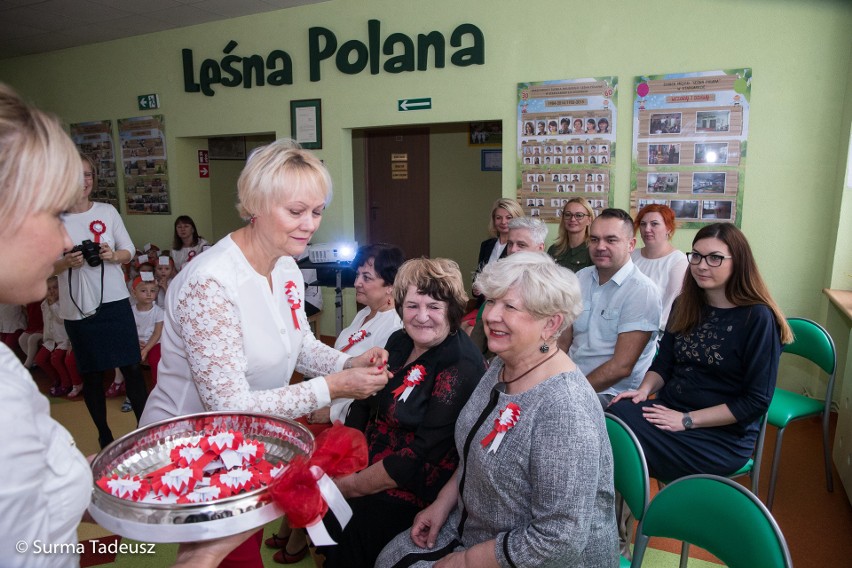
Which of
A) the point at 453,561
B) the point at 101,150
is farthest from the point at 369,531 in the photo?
the point at 101,150

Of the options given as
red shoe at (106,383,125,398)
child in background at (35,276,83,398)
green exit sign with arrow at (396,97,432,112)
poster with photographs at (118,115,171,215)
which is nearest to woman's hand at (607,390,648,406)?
green exit sign with arrow at (396,97,432,112)

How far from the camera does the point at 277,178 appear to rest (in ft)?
4.77

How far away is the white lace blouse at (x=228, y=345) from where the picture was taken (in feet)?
4.52

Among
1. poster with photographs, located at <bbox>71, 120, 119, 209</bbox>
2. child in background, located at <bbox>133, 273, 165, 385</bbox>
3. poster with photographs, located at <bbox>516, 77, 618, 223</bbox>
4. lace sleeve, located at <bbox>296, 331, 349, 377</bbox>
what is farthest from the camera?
poster with photographs, located at <bbox>71, 120, 119, 209</bbox>

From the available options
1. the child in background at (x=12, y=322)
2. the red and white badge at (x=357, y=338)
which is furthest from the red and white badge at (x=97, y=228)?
the child in background at (x=12, y=322)

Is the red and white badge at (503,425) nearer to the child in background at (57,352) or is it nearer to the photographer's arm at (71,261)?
the photographer's arm at (71,261)

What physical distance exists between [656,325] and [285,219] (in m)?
1.81

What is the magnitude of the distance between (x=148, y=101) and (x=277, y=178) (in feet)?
18.8

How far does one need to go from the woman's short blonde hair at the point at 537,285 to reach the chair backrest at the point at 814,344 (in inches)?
73.0

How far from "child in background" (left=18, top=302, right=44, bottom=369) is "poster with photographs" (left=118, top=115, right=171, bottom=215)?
6.15 feet

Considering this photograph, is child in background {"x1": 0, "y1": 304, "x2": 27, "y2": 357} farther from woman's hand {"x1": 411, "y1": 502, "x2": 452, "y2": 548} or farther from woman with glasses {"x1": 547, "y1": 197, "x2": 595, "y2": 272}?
woman's hand {"x1": 411, "y1": 502, "x2": 452, "y2": 548}

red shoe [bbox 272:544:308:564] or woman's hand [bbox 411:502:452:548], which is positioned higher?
woman's hand [bbox 411:502:452:548]

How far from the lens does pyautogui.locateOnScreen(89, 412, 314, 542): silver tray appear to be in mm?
892

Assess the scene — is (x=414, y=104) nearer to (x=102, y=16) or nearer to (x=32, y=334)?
(x=102, y=16)
